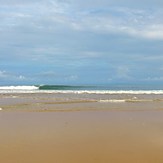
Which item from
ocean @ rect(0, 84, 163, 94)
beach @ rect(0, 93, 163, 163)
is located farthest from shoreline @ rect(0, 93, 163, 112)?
ocean @ rect(0, 84, 163, 94)

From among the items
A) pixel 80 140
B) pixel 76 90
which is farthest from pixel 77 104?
pixel 76 90

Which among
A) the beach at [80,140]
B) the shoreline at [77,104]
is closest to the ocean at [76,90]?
the shoreline at [77,104]

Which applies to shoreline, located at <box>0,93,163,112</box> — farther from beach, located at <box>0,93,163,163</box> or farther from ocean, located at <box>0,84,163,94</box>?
ocean, located at <box>0,84,163,94</box>

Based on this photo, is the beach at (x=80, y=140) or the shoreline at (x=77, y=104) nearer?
the beach at (x=80, y=140)

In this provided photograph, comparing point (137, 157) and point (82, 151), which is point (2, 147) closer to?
point (82, 151)

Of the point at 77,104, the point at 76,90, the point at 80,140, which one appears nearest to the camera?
the point at 80,140

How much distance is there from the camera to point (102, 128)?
1114 cm

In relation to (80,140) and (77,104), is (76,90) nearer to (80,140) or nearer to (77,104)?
(77,104)

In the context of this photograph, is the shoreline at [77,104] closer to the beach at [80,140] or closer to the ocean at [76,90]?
the beach at [80,140]

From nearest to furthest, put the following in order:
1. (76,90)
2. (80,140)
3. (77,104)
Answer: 1. (80,140)
2. (77,104)
3. (76,90)

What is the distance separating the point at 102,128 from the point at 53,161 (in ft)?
13.6

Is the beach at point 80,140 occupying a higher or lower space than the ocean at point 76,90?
lower

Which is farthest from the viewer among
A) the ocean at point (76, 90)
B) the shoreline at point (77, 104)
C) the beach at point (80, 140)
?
the ocean at point (76, 90)

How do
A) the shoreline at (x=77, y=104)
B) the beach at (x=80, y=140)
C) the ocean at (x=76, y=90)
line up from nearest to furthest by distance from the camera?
the beach at (x=80, y=140) → the shoreline at (x=77, y=104) → the ocean at (x=76, y=90)
